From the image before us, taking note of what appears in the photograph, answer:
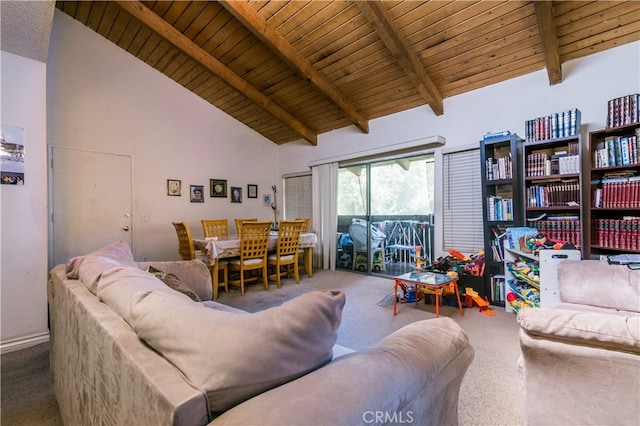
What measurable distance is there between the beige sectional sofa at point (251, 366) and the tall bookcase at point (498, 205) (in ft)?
8.38

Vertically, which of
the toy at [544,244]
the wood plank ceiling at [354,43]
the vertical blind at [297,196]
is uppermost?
the wood plank ceiling at [354,43]

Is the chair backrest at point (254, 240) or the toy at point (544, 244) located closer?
the toy at point (544, 244)

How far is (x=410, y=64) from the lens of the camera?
3.25 metres

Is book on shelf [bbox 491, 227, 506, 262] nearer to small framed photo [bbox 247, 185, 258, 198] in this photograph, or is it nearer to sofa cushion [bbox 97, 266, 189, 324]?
sofa cushion [bbox 97, 266, 189, 324]

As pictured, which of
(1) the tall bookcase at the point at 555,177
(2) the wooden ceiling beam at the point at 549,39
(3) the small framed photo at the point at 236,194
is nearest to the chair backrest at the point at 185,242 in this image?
(3) the small framed photo at the point at 236,194

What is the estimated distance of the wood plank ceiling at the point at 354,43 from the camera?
106 inches

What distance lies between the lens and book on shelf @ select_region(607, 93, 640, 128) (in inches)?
92.7

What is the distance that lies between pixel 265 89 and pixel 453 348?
453 cm

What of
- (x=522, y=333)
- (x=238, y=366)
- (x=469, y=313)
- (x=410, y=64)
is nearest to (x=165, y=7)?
(x=410, y=64)

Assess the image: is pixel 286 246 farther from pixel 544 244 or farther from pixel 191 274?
pixel 544 244

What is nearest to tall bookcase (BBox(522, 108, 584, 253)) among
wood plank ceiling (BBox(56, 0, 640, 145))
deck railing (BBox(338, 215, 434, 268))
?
wood plank ceiling (BBox(56, 0, 640, 145))

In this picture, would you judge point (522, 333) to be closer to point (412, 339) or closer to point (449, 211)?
point (412, 339)

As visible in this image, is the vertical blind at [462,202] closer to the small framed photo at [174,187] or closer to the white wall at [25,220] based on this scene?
the small framed photo at [174,187]

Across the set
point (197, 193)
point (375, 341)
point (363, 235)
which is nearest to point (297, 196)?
point (363, 235)
